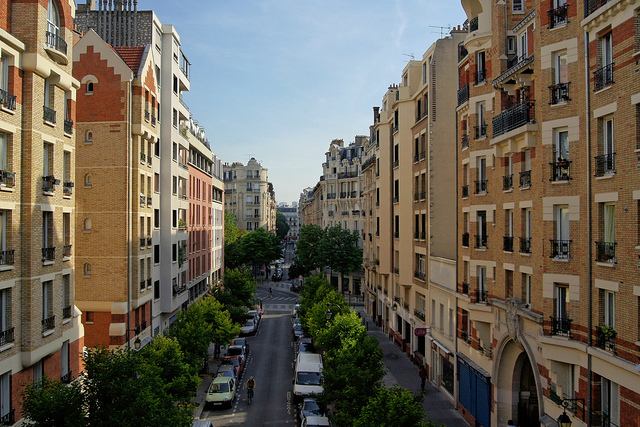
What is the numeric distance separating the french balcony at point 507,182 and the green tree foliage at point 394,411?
11.4m

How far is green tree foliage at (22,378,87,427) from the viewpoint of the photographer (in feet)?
57.5

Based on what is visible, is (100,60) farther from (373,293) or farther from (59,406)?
(373,293)

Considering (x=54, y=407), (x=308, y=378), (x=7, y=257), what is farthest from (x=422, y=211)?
(x=54, y=407)

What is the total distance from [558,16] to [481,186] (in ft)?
34.9

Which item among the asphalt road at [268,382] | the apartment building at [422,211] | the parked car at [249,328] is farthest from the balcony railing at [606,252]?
the parked car at [249,328]

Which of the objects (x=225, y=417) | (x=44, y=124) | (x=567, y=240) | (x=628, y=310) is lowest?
(x=225, y=417)

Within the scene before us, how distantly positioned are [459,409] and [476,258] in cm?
902

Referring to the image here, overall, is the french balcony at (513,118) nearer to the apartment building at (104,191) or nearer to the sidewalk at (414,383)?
the sidewalk at (414,383)

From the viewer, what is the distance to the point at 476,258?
31328 millimetres

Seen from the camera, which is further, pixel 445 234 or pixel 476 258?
pixel 445 234

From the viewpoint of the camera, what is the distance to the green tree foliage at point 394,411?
1975 cm

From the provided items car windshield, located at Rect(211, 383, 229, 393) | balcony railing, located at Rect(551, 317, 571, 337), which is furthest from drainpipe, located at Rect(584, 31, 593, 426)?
car windshield, located at Rect(211, 383, 229, 393)

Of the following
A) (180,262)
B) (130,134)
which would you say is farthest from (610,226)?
(180,262)

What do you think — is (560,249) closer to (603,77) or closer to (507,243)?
(507,243)
